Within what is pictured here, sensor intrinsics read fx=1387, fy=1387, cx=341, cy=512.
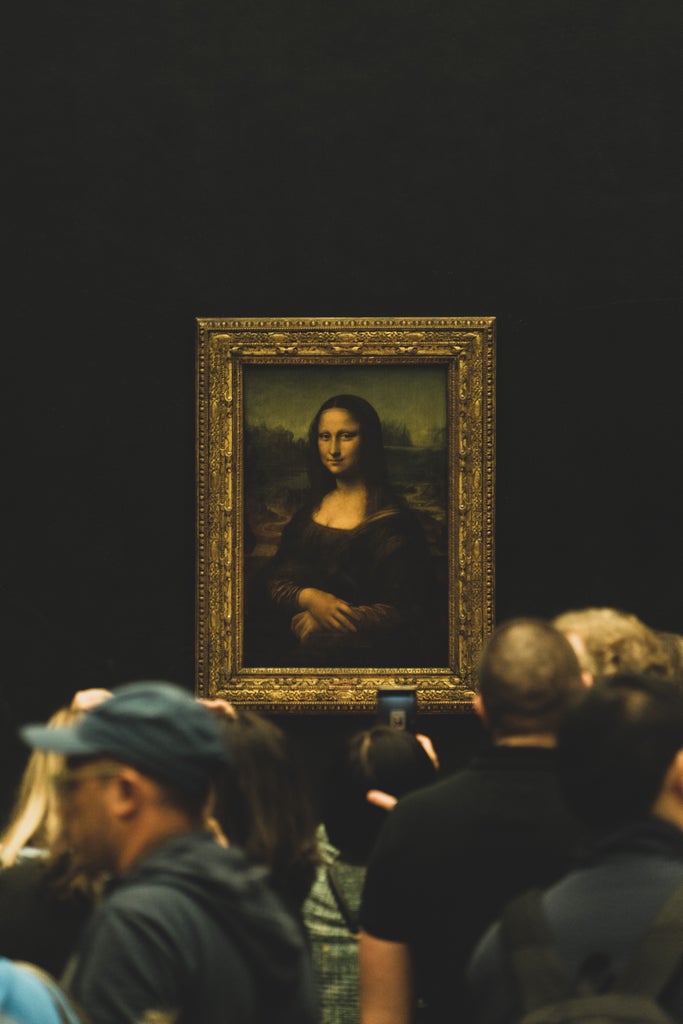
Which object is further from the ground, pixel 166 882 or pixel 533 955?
pixel 166 882

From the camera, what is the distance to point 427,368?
316 inches

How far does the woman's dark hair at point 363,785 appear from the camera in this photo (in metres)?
4.21

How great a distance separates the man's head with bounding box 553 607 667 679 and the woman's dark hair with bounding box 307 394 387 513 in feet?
12.0

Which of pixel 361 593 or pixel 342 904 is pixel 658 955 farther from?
pixel 361 593

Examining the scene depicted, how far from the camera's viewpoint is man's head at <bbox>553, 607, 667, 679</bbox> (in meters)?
4.18

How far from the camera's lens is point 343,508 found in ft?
26.0

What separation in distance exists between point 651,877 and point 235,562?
555cm

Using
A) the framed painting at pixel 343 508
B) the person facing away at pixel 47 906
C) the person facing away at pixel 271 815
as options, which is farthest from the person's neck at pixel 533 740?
the framed painting at pixel 343 508

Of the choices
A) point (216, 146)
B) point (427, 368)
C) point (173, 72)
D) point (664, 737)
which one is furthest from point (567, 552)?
point (664, 737)

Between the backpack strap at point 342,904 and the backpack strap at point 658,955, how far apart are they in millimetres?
1902

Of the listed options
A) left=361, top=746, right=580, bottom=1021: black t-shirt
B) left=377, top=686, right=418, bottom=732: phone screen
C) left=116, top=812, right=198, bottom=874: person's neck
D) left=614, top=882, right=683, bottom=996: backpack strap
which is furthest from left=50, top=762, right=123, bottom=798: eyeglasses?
left=377, top=686, right=418, bottom=732: phone screen

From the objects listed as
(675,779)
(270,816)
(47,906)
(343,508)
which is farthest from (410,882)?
(343,508)

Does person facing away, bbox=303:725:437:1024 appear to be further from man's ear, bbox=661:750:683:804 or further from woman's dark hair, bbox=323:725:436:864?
man's ear, bbox=661:750:683:804

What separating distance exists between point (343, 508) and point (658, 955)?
5.63 meters
